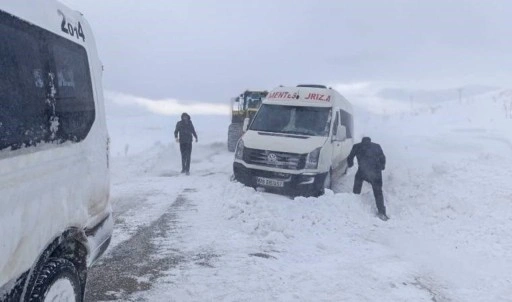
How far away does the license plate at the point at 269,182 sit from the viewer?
10.2m

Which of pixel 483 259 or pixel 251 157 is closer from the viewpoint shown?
pixel 483 259

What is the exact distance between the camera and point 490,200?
995 centimetres

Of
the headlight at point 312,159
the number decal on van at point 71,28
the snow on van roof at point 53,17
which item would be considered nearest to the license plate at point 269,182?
→ the headlight at point 312,159

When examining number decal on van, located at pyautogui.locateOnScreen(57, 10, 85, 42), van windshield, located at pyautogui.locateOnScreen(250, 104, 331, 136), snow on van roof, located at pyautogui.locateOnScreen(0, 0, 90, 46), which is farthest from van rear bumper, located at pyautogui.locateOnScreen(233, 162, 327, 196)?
number decal on van, located at pyautogui.locateOnScreen(57, 10, 85, 42)

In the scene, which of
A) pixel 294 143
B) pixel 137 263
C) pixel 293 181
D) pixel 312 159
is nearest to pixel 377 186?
pixel 312 159

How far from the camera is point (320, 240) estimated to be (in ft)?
23.9

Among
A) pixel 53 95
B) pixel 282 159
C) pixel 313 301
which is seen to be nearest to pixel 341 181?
pixel 282 159

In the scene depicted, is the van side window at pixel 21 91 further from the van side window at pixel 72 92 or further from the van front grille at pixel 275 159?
the van front grille at pixel 275 159

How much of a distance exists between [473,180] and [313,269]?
24.2 ft

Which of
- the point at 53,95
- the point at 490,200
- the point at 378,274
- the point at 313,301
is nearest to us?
the point at 53,95

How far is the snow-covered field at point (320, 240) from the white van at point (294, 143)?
523mm

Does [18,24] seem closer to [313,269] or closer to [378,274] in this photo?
[313,269]

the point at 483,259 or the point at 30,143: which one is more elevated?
Answer: the point at 30,143

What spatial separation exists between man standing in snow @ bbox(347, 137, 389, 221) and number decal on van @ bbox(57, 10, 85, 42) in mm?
7227
